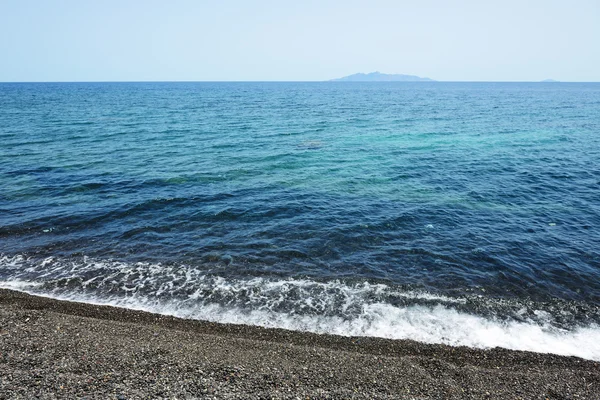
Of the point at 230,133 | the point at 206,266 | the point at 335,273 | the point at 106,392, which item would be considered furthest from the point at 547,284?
the point at 230,133

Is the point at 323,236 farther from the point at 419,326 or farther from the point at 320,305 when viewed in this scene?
the point at 419,326

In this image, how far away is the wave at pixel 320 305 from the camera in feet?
45.8

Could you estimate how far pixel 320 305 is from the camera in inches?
618

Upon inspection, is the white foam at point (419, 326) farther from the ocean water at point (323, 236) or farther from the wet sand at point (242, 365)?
the wet sand at point (242, 365)

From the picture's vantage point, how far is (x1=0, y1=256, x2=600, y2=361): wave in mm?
13961

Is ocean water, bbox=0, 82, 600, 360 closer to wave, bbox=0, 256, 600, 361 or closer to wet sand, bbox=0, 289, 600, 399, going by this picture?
wave, bbox=0, 256, 600, 361

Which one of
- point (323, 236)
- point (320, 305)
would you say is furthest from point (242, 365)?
point (323, 236)

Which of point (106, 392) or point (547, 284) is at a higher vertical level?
point (106, 392)

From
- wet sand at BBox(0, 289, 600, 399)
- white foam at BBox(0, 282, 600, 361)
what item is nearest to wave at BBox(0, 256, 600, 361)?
white foam at BBox(0, 282, 600, 361)

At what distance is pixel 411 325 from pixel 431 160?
29473 millimetres

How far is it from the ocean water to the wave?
0.28 ft

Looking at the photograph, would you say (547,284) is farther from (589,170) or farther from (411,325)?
(589,170)

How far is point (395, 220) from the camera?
79.4ft

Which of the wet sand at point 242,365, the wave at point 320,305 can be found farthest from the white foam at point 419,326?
the wet sand at point 242,365
